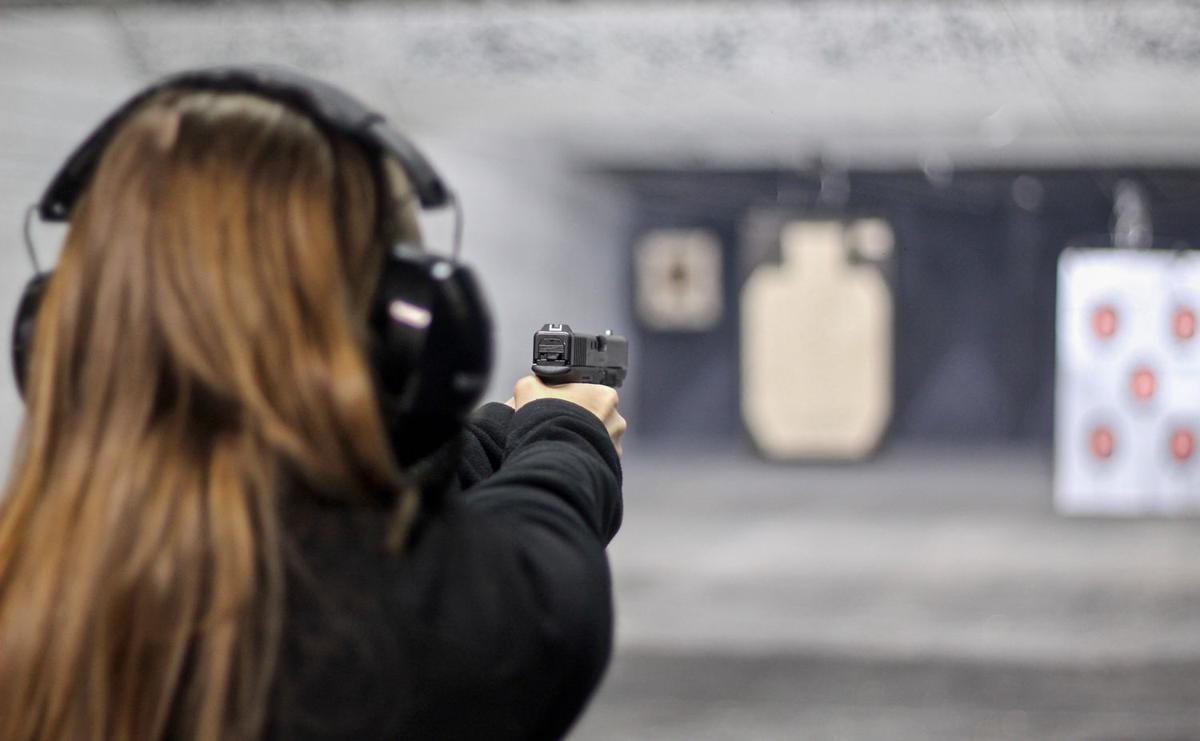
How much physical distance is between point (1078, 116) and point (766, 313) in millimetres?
3011

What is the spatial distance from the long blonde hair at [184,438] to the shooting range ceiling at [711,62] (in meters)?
4.63

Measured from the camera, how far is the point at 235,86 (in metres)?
0.71

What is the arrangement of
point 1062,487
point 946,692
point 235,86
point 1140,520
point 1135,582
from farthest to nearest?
point 1140,520 < point 1062,487 < point 1135,582 < point 946,692 < point 235,86

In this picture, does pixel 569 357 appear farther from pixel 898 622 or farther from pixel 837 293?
pixel 837 293

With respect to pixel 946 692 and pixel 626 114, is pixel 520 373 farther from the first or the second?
pixel 946 692

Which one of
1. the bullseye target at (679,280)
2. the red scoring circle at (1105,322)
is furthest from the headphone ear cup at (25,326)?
the bullseye target at (679,280)

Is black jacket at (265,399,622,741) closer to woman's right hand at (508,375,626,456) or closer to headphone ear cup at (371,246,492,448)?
headphone ear cup at (371,246,492,448)

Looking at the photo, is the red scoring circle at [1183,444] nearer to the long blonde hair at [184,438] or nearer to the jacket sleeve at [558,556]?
the jacket sleeve at [558,556]

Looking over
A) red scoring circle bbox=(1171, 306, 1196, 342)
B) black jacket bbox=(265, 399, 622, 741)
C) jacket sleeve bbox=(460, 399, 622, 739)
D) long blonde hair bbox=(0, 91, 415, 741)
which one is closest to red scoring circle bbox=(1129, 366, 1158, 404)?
red scoring circle bbox=(1171, 306, 1196, 342)

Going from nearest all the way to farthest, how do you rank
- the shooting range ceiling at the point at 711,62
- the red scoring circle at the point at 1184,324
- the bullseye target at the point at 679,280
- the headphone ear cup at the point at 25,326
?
the headphone ear cup at the point at 25,326, the shooting range ceiling at the point at 711,62, the red scoring circle at the point at 1184,324, the bullseye target at the point at 679,280

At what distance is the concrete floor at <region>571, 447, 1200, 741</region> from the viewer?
371 cm

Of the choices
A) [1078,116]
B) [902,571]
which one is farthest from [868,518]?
[1078,116]

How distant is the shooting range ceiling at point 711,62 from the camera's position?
20.3ft

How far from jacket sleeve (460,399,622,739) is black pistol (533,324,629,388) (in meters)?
0.12
